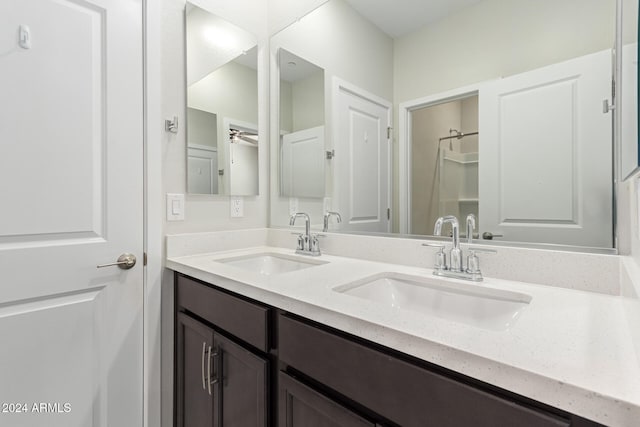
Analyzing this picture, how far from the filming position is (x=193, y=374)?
1.18 metres

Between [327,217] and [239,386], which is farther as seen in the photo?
[327,217]

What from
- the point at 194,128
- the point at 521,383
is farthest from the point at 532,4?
the point at 194,128

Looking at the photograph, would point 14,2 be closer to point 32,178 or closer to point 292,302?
point 32,178

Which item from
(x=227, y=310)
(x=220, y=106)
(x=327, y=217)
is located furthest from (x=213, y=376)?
(x=220, y=106)

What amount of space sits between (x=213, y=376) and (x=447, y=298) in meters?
0.81

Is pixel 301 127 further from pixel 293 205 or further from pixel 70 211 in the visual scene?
pixel 70 211

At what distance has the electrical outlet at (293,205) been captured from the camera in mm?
1706

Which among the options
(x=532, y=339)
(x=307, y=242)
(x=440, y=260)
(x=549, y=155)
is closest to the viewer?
(x=532, y=339)

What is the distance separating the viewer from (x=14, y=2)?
3.26 feet

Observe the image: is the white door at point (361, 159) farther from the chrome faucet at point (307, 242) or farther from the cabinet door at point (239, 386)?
the cabinet door at point (239, 386)

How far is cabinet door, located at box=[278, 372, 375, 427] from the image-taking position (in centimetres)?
63

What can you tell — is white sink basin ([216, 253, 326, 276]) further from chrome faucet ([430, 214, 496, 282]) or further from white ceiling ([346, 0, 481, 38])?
white ceiling ([346, 0, 481, 38])

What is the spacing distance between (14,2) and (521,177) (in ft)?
5.65

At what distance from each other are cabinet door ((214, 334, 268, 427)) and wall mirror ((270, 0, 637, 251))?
0.72 meters
